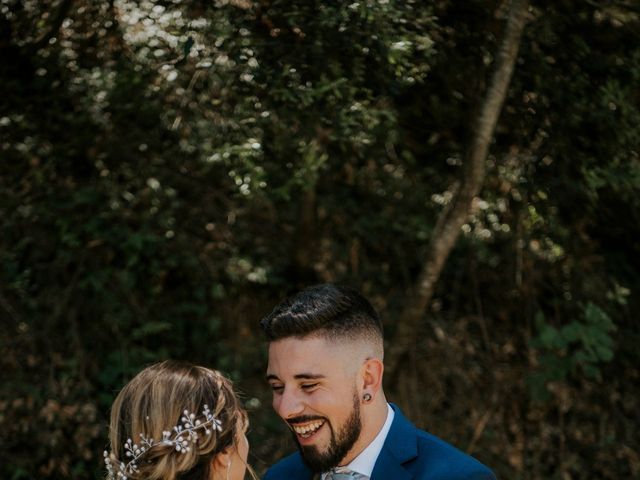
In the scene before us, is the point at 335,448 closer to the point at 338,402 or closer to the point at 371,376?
the point at 338,402

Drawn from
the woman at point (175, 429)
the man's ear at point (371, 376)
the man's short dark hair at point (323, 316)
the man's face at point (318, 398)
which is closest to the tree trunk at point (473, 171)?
the man's short dark hair at point (323, 316)

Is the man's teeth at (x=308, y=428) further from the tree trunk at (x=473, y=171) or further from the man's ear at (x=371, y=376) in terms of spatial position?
the tree trunk at (x=473, y=171)

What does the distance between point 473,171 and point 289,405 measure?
230 centimetres

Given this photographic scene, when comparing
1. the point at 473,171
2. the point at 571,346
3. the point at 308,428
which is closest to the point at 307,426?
the point at 308,428

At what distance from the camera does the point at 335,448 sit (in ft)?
10.5

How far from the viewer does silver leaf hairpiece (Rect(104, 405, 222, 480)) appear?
2.84m

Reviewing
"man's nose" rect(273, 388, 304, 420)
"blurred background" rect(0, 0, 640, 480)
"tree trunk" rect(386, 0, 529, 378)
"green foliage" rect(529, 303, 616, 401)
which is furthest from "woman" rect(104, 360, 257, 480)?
"green foliage" rect(529, 303, 616, 401)

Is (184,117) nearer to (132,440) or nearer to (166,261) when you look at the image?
(166,261)

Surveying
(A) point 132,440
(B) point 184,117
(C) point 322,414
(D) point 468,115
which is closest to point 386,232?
(D) point 468,115

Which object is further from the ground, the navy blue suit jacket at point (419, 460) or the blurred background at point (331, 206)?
the navy blue suit jacket at point (419, 460)

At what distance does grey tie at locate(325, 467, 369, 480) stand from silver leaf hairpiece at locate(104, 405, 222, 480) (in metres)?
0.56

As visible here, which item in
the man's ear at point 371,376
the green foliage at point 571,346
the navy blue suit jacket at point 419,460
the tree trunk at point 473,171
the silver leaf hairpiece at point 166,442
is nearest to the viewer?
the silver leaf hairpiece at point 166,442

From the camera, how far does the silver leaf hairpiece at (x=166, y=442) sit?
9.30 feet

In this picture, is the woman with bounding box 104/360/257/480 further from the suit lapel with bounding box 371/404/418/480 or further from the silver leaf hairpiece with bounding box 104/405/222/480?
the suit lapel with bounding box 371/404/418/480
